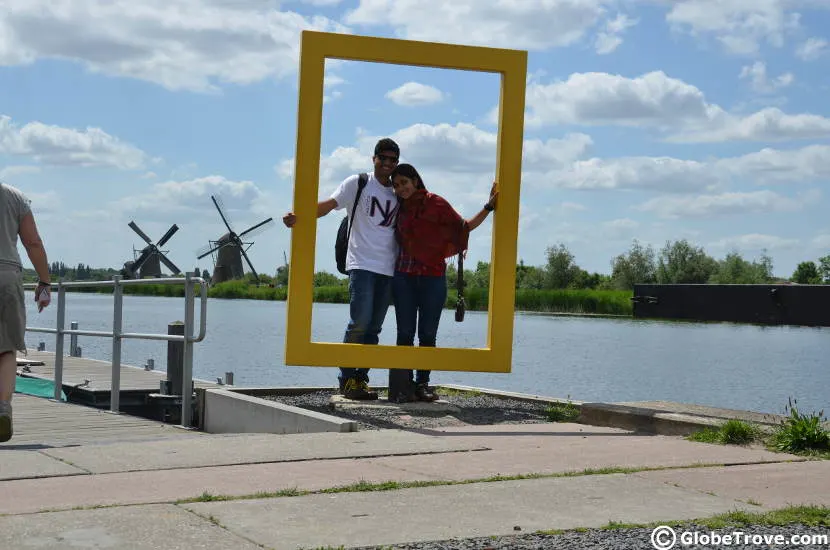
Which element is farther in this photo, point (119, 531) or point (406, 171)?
point (406, 171)

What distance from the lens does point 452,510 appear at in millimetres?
4254

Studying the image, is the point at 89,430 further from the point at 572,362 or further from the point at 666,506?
the point at 572,362

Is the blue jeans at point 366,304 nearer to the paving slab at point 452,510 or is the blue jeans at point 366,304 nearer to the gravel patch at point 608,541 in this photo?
the paving slab at point 452,510

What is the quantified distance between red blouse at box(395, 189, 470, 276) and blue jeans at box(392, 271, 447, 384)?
9 centimetres

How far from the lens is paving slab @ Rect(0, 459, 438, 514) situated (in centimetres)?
433

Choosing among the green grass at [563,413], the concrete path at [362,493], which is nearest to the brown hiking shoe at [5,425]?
the concrete path at [362,493]

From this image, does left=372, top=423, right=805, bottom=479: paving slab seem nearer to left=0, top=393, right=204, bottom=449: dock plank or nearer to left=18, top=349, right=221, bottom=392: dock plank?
left=0, top=393, right=204, bottom=449: dock plank

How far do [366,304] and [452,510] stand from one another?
4.03 m

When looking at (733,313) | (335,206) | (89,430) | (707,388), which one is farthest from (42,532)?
(707,388)

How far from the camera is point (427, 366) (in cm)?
820

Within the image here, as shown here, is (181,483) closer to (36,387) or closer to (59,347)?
(59,347)

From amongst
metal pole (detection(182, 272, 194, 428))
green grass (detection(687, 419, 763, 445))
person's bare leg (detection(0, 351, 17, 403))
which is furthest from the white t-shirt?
green grass (detection(687, 419, 763, 445))

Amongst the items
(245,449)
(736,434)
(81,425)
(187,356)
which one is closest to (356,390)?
(187,356)

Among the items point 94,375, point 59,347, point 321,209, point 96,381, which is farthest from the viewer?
point 94,375
